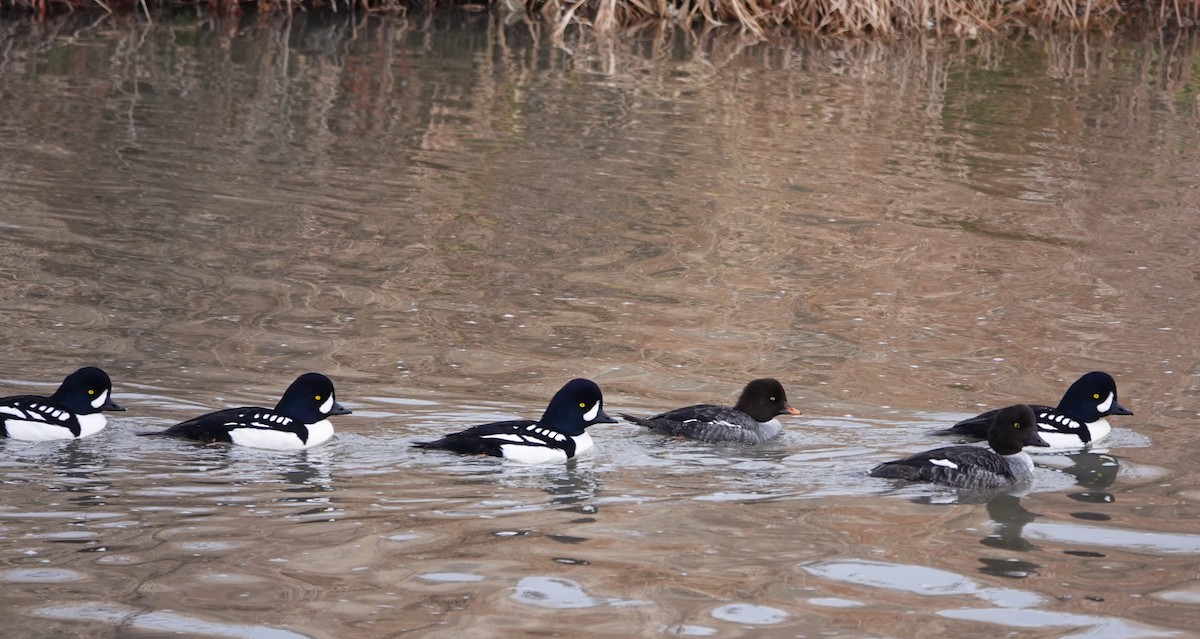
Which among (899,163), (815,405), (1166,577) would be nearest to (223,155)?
(899,163)

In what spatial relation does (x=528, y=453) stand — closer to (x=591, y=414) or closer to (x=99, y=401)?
(x=591, y=414)

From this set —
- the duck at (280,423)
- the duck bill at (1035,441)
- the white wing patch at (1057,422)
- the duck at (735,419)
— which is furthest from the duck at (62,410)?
the white wing patch at (1057,422)

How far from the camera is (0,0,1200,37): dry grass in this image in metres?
23.6

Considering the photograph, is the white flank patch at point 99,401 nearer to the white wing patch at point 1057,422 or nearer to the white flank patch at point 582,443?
the white flank patch at point 582,443

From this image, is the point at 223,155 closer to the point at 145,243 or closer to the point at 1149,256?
the point at 145,243

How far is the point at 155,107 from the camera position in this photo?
1653 centimetres

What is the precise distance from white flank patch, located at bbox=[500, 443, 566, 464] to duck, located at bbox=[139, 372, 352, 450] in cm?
90

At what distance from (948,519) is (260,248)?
6.23m

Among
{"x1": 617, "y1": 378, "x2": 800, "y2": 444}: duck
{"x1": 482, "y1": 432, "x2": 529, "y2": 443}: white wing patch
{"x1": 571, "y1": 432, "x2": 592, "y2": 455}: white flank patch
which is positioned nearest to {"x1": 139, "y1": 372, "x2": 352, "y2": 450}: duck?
{"x1": 482, "y1": 432, "x2": 529, "y2": 443}: white wing patch

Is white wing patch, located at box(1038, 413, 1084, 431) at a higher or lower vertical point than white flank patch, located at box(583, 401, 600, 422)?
lower

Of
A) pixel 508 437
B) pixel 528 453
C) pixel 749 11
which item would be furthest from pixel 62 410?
pixel 749 11

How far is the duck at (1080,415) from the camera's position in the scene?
8219mm

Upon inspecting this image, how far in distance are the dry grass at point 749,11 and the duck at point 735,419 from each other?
15498 millimetres

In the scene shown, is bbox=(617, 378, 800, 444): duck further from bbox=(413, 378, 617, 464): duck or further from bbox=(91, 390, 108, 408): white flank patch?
bbox=(91, 390, 108, 408): white flank patch
